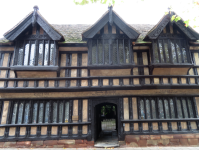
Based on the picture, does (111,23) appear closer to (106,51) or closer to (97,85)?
(106,51)

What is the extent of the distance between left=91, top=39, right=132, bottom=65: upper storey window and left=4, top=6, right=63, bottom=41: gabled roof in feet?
7.63

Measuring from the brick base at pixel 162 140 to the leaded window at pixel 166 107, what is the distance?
42.8 inches

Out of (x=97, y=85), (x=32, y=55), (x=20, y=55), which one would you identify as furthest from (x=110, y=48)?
(x=20, y=55)

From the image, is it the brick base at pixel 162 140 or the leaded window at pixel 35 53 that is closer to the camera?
the brick base at pixel 162 140

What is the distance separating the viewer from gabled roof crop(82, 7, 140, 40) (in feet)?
24.1

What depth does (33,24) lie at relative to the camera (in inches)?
292

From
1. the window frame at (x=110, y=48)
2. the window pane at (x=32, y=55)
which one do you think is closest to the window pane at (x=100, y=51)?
the window frame at (x=110, y=48)

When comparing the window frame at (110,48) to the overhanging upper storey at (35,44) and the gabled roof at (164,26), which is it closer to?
the gabled roof at (164,26)

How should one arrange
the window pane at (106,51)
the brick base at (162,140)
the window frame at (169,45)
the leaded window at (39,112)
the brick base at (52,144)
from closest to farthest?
the brick base at (52,144), the brick base at (162,140), the leaded window at (39,112), the window frame at (169,45), the window pane at (106,51)

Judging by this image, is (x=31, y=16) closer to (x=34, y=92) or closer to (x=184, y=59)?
(x=34, y=92)

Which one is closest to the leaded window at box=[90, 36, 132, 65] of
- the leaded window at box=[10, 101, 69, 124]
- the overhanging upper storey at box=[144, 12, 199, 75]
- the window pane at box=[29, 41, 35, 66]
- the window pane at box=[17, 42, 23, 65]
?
the overhanging upper storey at box=[144, 12, 199, 75]

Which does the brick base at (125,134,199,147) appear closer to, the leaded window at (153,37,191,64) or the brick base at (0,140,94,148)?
the brick base at (0,140,94,148)

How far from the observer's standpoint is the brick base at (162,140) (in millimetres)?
6996

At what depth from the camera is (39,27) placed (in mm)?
7789
